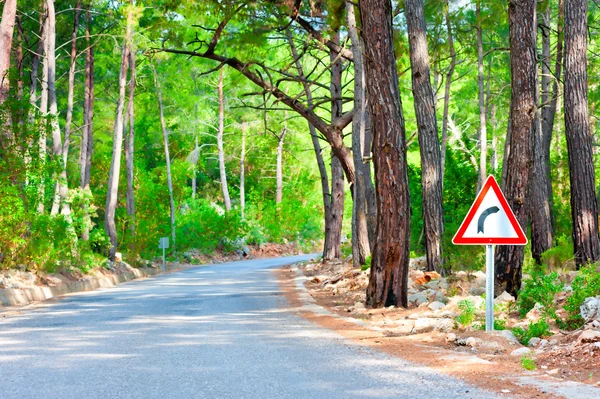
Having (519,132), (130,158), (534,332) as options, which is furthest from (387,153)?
(130,158)

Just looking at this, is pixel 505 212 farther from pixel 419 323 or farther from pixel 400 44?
pixel 400 44

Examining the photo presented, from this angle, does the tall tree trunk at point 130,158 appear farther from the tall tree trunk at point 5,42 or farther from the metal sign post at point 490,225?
the metal sign post at point 490,225

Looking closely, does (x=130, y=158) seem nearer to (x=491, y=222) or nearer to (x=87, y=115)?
(x=87, y=115)

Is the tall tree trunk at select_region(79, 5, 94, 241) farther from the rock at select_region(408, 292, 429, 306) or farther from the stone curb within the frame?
the rock at select_region(408, 292, 429, 306)

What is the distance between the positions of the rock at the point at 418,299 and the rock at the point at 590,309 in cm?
468

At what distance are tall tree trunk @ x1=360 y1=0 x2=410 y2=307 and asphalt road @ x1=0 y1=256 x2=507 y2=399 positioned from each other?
6.42 ft

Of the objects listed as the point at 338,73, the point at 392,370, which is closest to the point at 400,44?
the point at 338,73

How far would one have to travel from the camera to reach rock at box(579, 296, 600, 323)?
9507 mm

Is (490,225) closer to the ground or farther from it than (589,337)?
farther from it

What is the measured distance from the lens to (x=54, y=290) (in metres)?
20.1

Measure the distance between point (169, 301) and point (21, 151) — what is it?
5278mm

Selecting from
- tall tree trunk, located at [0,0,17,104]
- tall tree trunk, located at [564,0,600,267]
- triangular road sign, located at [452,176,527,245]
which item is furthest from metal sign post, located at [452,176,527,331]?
tall tree trunk, located at [0,0,17,104]

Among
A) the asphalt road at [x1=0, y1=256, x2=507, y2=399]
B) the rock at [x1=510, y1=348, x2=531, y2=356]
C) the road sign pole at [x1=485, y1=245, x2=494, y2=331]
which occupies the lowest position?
the asphalt road at [x1=0, y1=256, x2=507, y2=399]

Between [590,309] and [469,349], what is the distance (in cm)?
165
